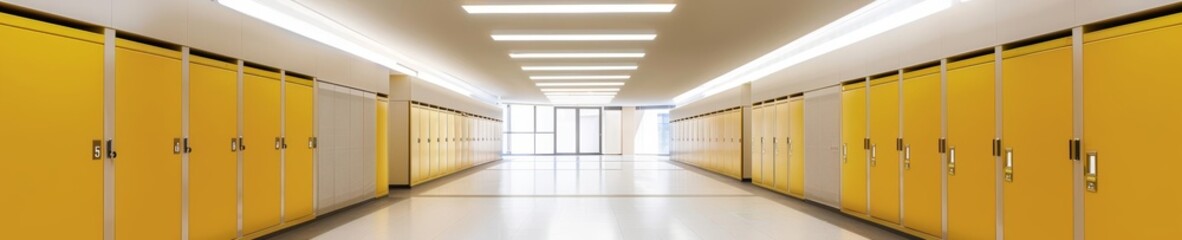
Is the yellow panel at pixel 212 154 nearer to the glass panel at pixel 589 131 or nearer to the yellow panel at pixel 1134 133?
the yellow panel at pixel 1134 133

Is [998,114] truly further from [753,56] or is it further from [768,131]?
[768,131]

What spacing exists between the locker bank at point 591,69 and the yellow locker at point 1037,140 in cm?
2

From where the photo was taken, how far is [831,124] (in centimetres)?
753

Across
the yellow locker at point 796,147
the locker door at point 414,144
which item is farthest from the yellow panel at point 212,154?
the yellow locker at point 796,147

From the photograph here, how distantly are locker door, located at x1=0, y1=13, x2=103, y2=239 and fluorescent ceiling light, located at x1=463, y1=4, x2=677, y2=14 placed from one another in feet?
10.9

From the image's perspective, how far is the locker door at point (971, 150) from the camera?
14.8ft

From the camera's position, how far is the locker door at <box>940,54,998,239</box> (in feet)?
14.8

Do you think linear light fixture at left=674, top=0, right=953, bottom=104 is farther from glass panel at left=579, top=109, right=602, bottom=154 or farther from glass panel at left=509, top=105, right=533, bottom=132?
glass panel at left=579, top=109, right=602, bottom=154

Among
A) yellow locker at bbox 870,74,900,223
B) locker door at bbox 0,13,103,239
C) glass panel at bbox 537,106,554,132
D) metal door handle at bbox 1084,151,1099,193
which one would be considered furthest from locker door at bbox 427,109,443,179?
glass panel at bbox 537,106,554,132

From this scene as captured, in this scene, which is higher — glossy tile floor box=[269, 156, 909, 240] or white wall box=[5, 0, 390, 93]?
white wall box=[5, 0, 390, 93]

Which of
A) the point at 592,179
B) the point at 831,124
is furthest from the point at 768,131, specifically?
the point at 592,179

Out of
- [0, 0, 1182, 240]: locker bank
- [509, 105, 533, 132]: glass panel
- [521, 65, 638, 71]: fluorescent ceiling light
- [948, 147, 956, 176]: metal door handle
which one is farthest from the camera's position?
[509, 105, 533, 132]: glass panel

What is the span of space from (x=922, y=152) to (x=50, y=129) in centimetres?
783

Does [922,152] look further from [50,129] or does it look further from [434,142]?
[434,142]
